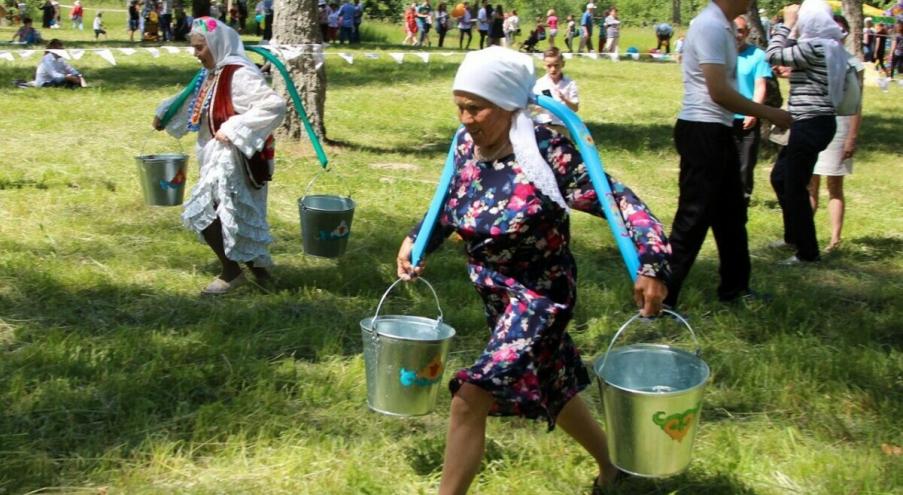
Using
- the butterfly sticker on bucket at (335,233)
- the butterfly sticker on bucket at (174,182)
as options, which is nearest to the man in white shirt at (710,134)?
the butterfly sticker on bucket at (335,233)

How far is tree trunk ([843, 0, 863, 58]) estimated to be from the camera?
55.2ft

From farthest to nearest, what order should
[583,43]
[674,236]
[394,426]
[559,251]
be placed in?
[583,43]
[674,236]
[394,426]
[559,251]

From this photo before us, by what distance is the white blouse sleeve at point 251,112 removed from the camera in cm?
587

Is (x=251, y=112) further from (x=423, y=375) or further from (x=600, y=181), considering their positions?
(x=600, y=181)

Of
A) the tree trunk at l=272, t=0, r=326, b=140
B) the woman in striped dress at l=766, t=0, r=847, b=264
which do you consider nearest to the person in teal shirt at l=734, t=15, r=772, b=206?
the woman in striped dress at l=766, t=0, r=847, b=264

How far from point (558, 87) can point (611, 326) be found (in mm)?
4223

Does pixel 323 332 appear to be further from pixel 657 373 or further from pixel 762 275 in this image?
pixel 762 275

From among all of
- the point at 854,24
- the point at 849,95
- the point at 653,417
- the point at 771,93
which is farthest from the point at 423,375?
the point at 854,24

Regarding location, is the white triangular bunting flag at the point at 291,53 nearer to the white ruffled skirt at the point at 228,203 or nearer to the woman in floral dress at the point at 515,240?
the white ruffled skirt at the point at 228,203

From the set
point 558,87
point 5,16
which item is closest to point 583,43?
point 5,16

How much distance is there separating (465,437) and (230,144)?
10.0ft

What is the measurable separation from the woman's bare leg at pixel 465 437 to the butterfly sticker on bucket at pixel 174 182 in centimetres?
382

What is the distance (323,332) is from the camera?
5562mm

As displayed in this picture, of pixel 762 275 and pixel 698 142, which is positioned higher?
pixel 698 142
